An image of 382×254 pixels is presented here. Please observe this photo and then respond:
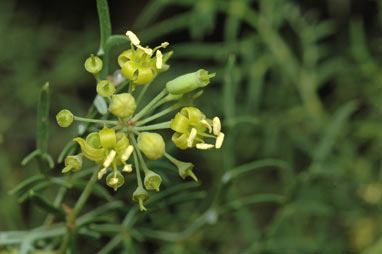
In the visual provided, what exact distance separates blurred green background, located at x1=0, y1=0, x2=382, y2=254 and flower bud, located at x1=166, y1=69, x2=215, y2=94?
70 centimetres

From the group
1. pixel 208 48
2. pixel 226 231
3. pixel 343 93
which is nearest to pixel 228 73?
pixel 208 48

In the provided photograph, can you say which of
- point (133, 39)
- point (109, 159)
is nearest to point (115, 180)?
point (109, 159)

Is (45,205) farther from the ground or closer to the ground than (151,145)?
closer to the ground

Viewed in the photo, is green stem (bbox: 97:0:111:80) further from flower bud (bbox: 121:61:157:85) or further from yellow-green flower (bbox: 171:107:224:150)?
yellow-green flower (bbox: 171:107:224:150)

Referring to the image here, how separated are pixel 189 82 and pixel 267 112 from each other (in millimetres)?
1460

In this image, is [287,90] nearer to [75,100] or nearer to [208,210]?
[208,210]

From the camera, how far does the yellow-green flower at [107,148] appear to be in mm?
970

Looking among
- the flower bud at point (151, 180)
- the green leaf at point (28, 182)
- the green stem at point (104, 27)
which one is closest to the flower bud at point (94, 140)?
the flower bud at point (151, 180)

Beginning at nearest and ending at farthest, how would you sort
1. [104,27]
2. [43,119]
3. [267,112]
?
[104,27], [43,119], [267,112]

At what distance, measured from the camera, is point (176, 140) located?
1.01m

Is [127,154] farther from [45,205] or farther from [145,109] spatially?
[45,205]

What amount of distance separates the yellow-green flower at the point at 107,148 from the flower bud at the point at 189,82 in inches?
6.0

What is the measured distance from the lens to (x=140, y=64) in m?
1.03

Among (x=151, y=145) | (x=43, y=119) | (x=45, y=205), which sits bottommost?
(x=45, y=205)
